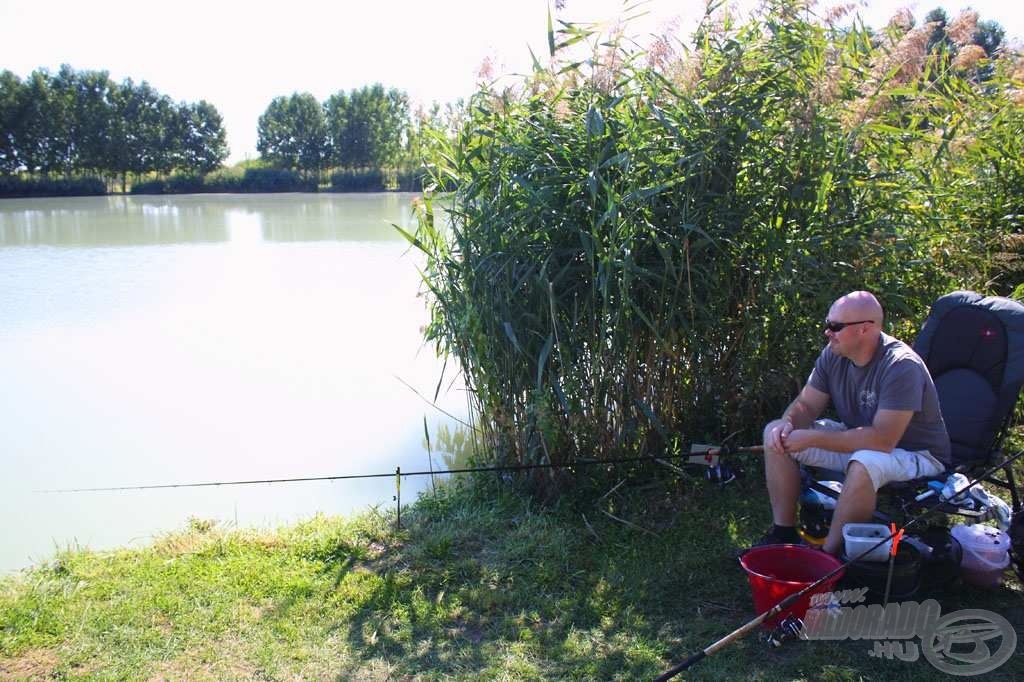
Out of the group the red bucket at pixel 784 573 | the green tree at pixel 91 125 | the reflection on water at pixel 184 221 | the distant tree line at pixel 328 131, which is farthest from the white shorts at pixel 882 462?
the green tree at pixel 91 125

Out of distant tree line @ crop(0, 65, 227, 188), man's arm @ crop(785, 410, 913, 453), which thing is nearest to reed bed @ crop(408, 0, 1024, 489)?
man's arm @ crop(785, 410, 913, 453)

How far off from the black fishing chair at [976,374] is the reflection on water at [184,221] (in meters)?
11.9

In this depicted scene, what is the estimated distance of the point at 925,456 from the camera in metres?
2.63

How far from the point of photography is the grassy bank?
232 cm

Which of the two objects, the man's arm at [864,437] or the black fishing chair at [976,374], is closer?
the man's arm at [864,437]

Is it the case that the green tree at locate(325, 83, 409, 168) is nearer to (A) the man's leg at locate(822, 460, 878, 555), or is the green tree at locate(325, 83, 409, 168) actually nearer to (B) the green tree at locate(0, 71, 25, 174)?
(B) the green tree at locate(0, 71, 25, 174)

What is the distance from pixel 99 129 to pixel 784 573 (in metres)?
43.9

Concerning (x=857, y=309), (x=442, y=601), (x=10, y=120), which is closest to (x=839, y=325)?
(x=857, y=309)

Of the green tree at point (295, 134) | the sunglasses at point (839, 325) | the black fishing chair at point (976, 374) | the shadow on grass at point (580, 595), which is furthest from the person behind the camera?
the green tree at point (295, 134)

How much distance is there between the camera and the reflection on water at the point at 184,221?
16734 mm

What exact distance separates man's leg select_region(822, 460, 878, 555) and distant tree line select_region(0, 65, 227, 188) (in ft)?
137

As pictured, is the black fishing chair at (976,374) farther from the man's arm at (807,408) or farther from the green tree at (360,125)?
the green tree at (360,125)

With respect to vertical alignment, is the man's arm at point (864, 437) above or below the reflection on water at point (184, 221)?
below

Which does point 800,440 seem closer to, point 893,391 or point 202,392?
point 893,391
